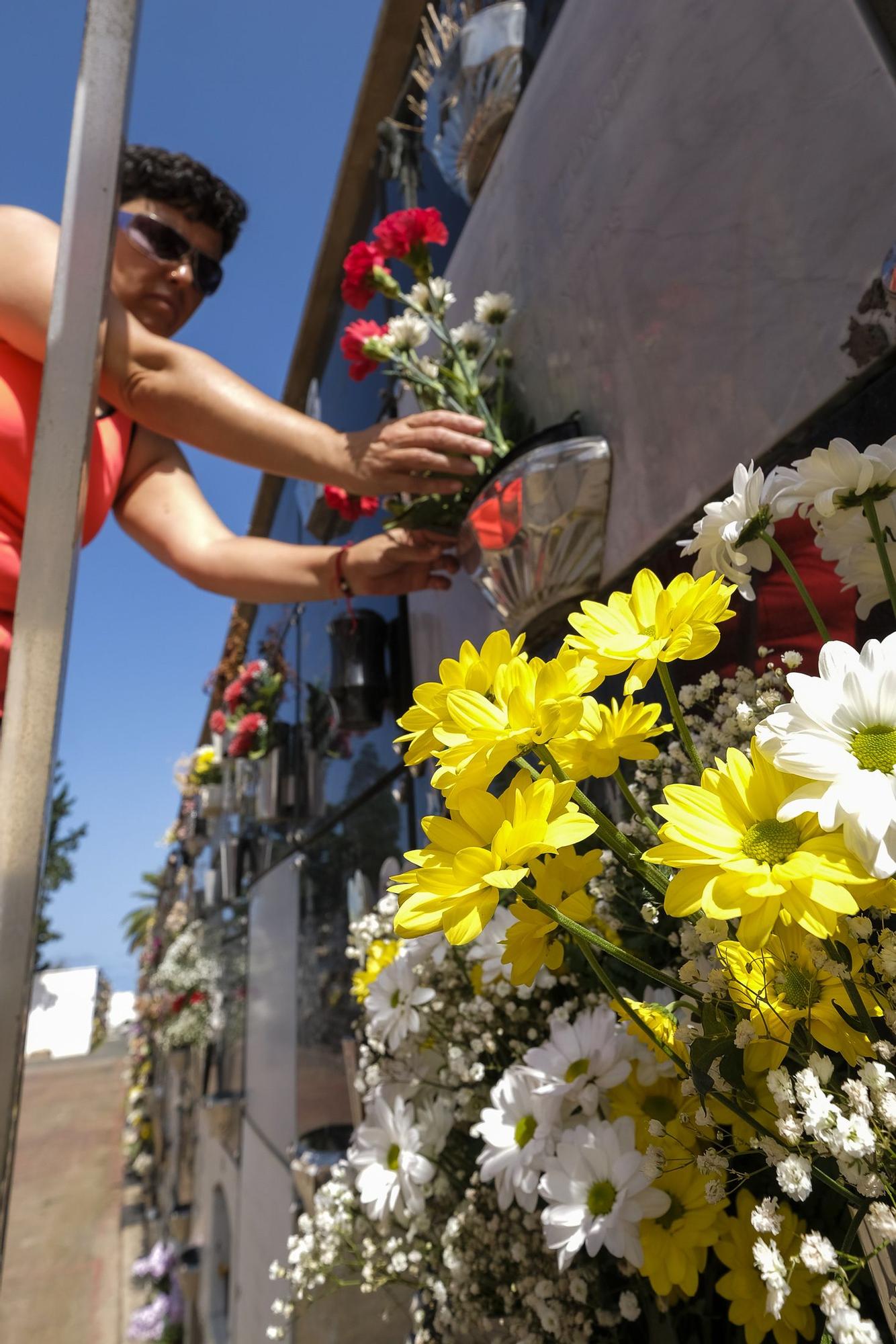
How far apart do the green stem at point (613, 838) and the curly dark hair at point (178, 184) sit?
1.68 metres

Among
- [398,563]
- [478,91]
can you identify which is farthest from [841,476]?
[478,91]

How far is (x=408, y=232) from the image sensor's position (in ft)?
4.59

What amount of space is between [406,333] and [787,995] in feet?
4.32

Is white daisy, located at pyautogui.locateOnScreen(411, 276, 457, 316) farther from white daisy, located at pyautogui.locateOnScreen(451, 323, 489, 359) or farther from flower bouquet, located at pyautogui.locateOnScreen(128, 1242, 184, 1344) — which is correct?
flower bouquet, located at pyautogui.locateOnScreen(128, 1242, 184, 1344)

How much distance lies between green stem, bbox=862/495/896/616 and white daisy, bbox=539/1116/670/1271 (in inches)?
16.2

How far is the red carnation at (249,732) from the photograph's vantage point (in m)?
3.74

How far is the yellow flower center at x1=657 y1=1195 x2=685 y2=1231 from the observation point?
565mm

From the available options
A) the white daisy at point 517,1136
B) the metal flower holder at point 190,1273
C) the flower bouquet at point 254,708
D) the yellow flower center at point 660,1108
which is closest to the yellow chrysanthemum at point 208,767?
the flower bouquet at point 254,708

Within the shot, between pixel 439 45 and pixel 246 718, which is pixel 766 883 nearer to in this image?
pixel 439 45

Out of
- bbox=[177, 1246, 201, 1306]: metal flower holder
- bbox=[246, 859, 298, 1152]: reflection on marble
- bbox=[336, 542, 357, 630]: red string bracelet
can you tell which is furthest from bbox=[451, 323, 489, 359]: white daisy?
bbox=[177, 1246, 201, 1306]: metal flower holder

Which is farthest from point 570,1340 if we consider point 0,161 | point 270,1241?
point 270,1241

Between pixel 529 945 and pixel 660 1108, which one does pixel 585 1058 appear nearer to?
pixel 660 1108

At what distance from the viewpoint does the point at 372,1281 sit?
87 centimetres

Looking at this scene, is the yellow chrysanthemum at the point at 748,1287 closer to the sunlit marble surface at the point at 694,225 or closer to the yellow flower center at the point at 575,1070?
the yellow flower center at the point at 575,1070
